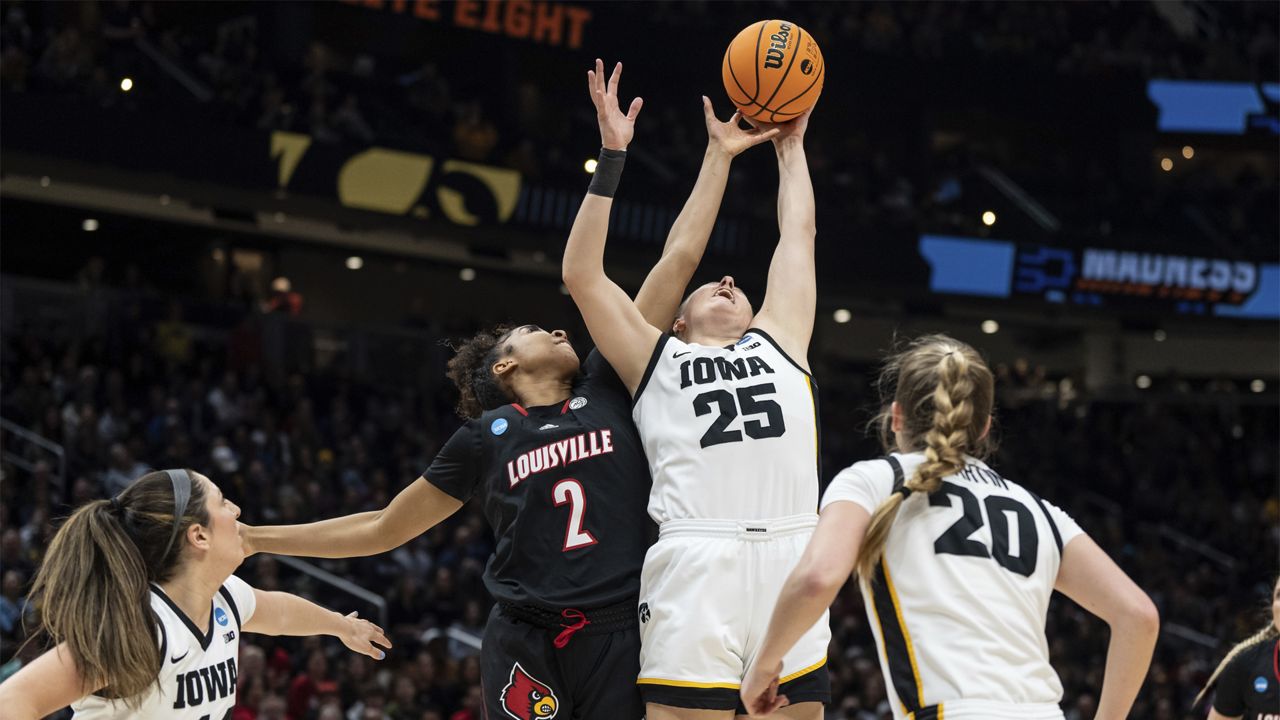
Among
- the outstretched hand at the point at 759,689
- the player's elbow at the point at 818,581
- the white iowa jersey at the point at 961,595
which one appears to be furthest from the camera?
the outstretched hand at the point at 759,689

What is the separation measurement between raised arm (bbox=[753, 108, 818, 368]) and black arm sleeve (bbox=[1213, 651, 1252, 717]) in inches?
110

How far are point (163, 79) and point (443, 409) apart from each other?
553 centimetres

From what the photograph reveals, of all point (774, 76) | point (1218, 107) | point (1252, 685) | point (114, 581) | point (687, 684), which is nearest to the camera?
point (114, 581)

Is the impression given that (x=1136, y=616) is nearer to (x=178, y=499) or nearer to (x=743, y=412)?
(x=743, y=412)

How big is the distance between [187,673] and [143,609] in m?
0.24

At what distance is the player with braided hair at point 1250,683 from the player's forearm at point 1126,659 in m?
2.80

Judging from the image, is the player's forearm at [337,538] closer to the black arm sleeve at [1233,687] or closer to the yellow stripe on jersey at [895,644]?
the yellow stripe on jersey at [895,644]

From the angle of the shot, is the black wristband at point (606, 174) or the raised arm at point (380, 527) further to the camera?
the raised arm at point (380, 527)

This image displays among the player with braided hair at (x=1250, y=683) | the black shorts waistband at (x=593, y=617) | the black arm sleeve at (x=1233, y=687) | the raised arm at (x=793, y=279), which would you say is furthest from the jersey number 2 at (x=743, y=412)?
the black arm sleeve at (x=1233, y=687)

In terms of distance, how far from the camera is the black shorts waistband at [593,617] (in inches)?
173

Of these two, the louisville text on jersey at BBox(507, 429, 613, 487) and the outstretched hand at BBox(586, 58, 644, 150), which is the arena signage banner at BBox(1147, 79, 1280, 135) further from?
the louisville text on jersey at BBox(507, 429, 613, 487)

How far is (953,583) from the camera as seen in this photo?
348cm

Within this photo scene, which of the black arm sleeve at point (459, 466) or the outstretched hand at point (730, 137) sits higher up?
the outstretched hand at point (730, 137)

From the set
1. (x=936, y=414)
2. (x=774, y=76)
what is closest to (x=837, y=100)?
(x=774, y=76)
